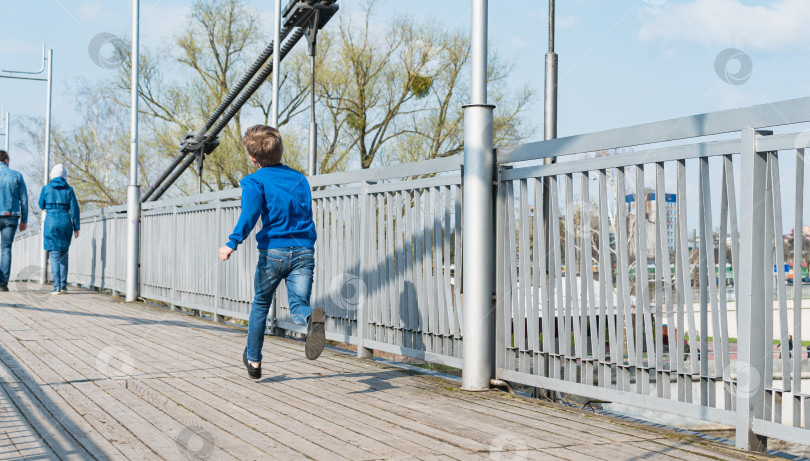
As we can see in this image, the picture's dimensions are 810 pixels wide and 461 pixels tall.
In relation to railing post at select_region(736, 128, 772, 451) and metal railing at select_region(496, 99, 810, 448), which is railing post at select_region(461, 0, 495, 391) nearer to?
metal railing at select_region(496, 99, 810, 448)

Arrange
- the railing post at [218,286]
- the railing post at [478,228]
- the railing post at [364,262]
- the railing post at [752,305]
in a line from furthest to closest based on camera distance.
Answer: the railing post at [218,286] → the railing post at [364,262] → the railing post at [478,228] → the railing post at [752,305]

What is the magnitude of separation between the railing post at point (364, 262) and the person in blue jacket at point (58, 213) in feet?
25.7

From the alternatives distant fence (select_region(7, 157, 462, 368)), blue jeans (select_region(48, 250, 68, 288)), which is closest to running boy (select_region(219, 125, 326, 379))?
distant fence (select_region(7, 157, 462, 368))

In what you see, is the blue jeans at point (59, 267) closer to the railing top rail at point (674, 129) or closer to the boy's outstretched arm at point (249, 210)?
the boy's outstretched arm at point (249, 210)

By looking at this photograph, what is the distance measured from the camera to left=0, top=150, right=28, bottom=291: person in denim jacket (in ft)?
44.2

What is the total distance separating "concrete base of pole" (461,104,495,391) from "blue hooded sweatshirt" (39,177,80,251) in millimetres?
9660

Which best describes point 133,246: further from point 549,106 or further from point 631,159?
point 631,159

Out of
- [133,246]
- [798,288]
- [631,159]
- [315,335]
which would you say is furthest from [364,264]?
[133,246]

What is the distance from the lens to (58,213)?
13.8 metres

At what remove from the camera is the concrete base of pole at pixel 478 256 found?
18.3 feet

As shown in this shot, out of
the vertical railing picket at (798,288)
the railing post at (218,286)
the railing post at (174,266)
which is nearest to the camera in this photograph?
the vertical railing picket at (798,288)

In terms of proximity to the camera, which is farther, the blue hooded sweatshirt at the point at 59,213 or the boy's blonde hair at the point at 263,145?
the blue hooded sweatshirt at the point at 59,213

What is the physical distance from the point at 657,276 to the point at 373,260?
3.07 metres

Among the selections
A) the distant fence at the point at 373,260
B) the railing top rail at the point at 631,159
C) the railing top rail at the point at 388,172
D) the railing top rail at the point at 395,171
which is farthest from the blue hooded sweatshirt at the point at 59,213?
the railing top rail at the point at 631,159
